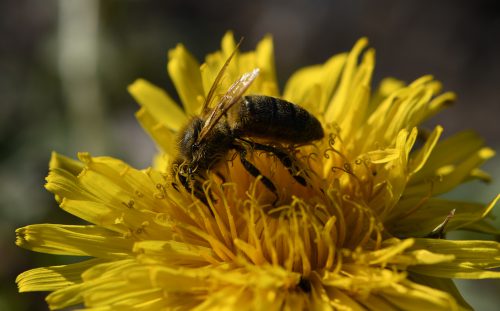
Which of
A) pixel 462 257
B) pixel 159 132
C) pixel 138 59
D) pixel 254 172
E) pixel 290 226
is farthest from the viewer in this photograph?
pixel 138 59

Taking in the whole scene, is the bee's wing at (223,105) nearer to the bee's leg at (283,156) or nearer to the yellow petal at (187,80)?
the bee's leg at (283,156)

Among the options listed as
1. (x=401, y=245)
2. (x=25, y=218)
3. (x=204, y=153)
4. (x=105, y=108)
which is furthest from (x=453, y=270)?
(x=105, y=108)

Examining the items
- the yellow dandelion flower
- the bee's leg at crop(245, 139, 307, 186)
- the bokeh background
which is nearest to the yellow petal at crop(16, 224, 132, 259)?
the yellow dandelion flower

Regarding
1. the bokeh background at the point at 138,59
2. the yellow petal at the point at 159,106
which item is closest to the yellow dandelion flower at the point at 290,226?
the yellow petal at the point at 159,106

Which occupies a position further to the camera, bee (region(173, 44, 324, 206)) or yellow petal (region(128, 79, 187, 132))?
yellow petal (region(128, 79, 187, 132))

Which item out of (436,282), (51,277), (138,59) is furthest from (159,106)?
(138,59)

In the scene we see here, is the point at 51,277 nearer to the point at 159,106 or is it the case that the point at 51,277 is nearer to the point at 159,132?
the point at 159,132

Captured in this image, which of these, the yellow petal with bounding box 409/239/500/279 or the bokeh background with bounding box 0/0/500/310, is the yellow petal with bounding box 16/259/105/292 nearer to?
the yellow petal with bounding box 409/239/500/279
